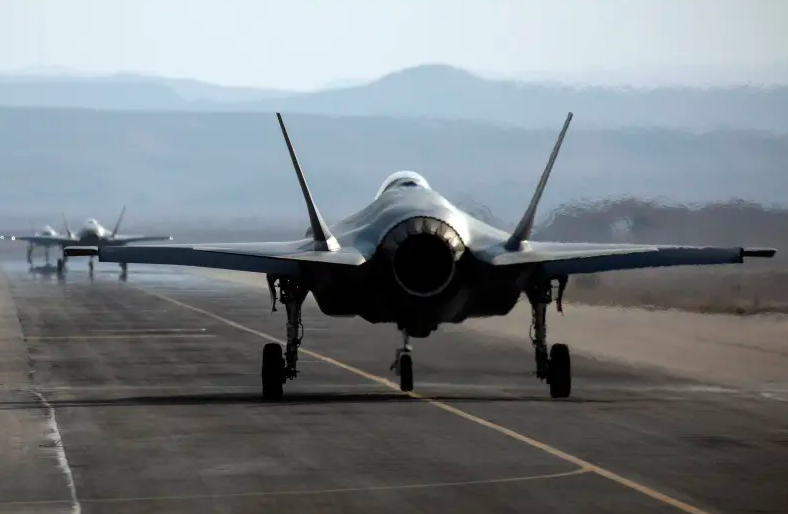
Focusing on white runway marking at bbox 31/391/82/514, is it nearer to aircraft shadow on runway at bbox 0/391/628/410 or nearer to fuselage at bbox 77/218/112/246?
aircraft shadow on runway at bbox 0/391/628/410

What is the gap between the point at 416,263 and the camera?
2080 centimetres

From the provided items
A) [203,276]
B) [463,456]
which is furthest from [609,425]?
[203,276]

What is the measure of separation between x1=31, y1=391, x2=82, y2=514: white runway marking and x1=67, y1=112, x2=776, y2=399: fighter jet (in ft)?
7.07

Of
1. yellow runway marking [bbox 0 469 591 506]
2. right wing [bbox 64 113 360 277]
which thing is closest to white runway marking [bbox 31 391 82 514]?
yellow runway marking [bbox 0 469 591 506]

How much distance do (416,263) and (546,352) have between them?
3016 millimetres

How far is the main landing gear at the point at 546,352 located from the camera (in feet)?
74.0

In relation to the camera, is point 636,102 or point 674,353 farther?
point 636,102

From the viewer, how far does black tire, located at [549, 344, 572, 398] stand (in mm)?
22547

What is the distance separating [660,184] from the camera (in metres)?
64.1

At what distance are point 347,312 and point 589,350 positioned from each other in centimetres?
1225

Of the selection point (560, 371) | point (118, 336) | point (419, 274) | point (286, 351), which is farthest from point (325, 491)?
point (118, 336)

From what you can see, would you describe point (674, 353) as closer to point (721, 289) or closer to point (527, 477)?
point (721, 289)

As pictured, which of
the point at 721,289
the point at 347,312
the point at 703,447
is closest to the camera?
the point at 703,447

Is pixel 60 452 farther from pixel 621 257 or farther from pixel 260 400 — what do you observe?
pixel 621 257
